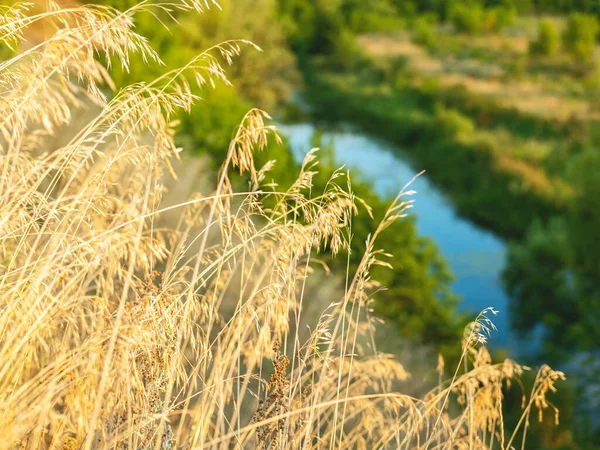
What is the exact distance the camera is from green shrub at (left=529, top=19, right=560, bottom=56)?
14.6 m

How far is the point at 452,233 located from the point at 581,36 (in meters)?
5.42

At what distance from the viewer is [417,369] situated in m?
3.26

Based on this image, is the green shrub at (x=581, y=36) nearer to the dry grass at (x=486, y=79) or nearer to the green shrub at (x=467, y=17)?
the dry grass at (x=486, y=79)

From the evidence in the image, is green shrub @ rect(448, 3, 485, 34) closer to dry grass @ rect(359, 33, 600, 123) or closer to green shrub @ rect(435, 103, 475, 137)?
dry grass @ rect(359, 33, 600, 123)

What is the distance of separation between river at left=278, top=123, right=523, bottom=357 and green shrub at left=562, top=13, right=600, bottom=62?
420cm

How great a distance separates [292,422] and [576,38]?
14.4m

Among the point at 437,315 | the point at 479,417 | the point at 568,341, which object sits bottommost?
the point at 479,417

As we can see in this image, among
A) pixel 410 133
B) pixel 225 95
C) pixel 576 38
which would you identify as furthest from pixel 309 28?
pixel 225 95

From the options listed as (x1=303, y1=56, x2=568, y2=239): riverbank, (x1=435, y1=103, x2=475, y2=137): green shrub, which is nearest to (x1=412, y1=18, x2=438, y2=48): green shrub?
(x1=303, y1=56, x2=568, y2=239): riverbank

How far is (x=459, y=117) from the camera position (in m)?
14.5

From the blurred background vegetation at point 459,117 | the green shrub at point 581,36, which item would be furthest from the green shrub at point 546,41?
the green shrub at point 581,36

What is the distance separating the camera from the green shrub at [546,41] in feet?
48.1

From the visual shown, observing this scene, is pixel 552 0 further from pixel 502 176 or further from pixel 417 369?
pixel 417 369

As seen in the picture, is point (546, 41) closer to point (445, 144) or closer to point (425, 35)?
point (445, 144)
